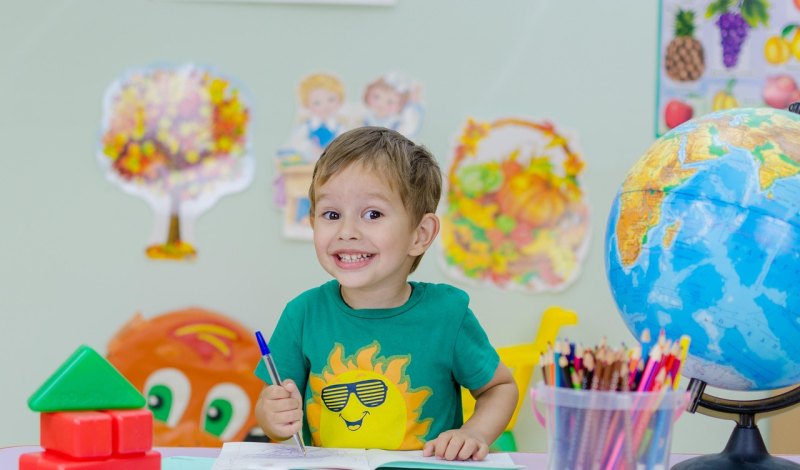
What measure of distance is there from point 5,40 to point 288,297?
80cm

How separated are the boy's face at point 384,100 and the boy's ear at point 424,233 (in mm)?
808

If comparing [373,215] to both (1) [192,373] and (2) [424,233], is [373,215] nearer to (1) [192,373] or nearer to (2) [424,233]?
(2) [424,233]

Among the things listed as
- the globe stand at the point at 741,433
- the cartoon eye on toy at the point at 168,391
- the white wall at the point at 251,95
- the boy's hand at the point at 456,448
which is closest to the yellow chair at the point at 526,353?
the white wall at the point at 251,95

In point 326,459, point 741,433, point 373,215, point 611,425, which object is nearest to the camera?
point 611,425

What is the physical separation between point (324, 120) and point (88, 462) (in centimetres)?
127

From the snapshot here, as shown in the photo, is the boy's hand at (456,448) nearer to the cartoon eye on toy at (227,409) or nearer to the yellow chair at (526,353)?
the yellow chair at (526,353)

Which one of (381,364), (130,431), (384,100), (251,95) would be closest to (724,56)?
(384,100)

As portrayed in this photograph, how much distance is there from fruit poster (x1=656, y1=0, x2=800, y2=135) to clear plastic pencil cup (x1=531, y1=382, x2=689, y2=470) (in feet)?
4.42

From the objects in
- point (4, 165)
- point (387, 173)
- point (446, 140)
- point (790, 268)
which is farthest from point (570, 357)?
point (4, 165)

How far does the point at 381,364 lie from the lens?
1.12 m

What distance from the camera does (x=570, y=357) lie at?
0.76 m

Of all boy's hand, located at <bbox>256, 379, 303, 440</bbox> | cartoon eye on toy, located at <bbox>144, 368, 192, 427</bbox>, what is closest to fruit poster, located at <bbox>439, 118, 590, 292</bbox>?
cartoon eye on toy, located at <bbox>144, 368, 192, 427</bbox>

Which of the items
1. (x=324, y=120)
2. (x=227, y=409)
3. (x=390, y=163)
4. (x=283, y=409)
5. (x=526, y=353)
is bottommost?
(x=227, y=409)

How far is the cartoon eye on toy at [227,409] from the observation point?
1.96m
